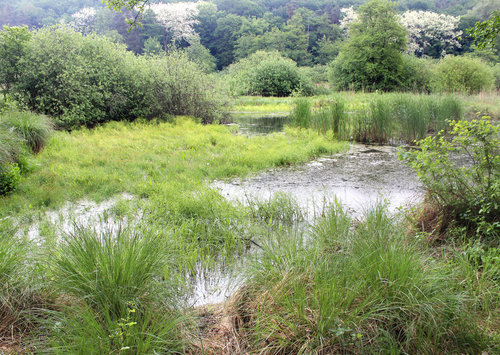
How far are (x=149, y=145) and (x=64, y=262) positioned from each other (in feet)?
24.1

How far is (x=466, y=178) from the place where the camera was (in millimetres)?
4023

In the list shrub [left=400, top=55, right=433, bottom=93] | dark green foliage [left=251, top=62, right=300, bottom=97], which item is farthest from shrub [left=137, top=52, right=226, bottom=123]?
shrub [left=400, top=55, right=433, bottom=93]

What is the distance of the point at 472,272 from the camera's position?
2.58 m

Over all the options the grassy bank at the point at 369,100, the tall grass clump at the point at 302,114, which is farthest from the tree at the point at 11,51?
the grassy bank at the point at 369,100

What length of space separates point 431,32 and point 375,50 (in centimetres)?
2343

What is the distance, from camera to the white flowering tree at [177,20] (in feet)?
176

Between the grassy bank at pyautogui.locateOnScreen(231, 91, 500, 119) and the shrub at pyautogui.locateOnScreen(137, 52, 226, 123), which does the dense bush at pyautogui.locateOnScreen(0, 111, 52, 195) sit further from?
the grassy bank at pyautogui.locateOnScreen(231, 91, 500, 119)

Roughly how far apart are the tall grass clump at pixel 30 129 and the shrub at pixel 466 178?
7809 millimetres

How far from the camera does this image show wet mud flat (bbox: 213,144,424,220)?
5.57 m

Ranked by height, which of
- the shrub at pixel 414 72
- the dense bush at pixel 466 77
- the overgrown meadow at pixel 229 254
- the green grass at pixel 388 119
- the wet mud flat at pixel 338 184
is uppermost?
the shrub at pixel 414 72

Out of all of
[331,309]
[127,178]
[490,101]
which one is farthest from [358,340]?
[490,101]

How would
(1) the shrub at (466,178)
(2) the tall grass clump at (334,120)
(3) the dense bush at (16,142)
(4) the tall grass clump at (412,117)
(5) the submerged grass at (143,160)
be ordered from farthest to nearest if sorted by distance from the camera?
(2) the tall grass clump at (334,120), (4) the tall grass clump at (412,117), (5) the submerged grass at (143,160), (3) the dense bush at (16,142), (1) the shrub at (466,178)

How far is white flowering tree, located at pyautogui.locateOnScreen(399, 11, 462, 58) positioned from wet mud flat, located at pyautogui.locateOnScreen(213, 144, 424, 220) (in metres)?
48.2

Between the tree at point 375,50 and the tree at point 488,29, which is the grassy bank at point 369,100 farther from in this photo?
the tree at point 375,50
